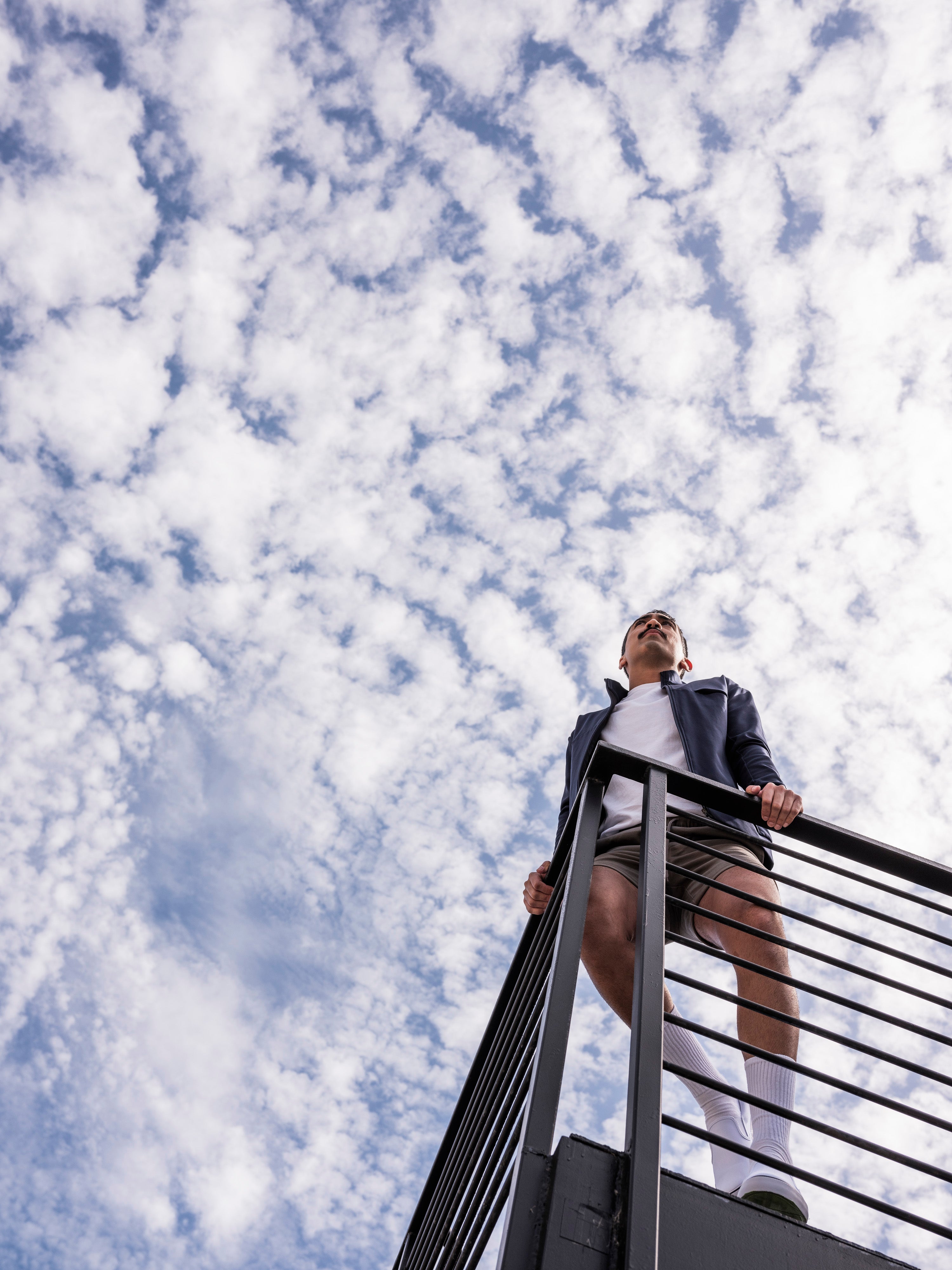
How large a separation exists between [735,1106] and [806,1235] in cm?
76

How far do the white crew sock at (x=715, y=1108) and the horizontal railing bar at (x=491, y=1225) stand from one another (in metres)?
0.46

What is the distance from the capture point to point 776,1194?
5.55 ft

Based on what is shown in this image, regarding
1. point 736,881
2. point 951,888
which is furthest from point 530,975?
point 951,888

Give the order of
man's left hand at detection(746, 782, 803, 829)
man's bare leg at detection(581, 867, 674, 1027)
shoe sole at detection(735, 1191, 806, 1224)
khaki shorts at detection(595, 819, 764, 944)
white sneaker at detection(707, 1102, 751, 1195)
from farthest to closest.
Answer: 1. khaki shorts at detection(595, 819, 764, 944)
2. man's bare leg at detection(581, 867, 674, 1027)
3. man's left hand at detection(746, 782, 803, 829)
4. white sneaker at detection(707, 1102, 751, 1195)
5. shoe sole at detection(735, 1191, 806, 1224)

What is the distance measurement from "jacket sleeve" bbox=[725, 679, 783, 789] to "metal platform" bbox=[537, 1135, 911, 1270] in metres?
1.36

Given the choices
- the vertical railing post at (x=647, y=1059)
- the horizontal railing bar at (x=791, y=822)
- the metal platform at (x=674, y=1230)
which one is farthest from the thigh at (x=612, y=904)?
the metal platform at (x=674, y=1230)

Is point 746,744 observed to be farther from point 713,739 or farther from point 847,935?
point 847,935

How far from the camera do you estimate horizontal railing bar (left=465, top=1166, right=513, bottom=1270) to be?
1.41m

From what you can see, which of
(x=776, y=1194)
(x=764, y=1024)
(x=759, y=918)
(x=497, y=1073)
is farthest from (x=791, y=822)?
(x=497, y=1073)

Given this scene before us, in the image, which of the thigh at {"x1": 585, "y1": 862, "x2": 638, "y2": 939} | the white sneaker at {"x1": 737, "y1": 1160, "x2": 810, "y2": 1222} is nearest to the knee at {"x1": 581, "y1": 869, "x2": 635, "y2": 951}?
the thigh at {"x1": 585, "y1": 862, "x2": 638, "y2": 939}

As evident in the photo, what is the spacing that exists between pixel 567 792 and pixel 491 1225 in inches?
67.3

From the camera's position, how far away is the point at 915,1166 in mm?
1576

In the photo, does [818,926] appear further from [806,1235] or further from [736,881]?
[806,1235]

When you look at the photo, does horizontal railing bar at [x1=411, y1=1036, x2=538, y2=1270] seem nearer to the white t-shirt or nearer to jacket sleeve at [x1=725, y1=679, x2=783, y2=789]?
the white t-shirt
